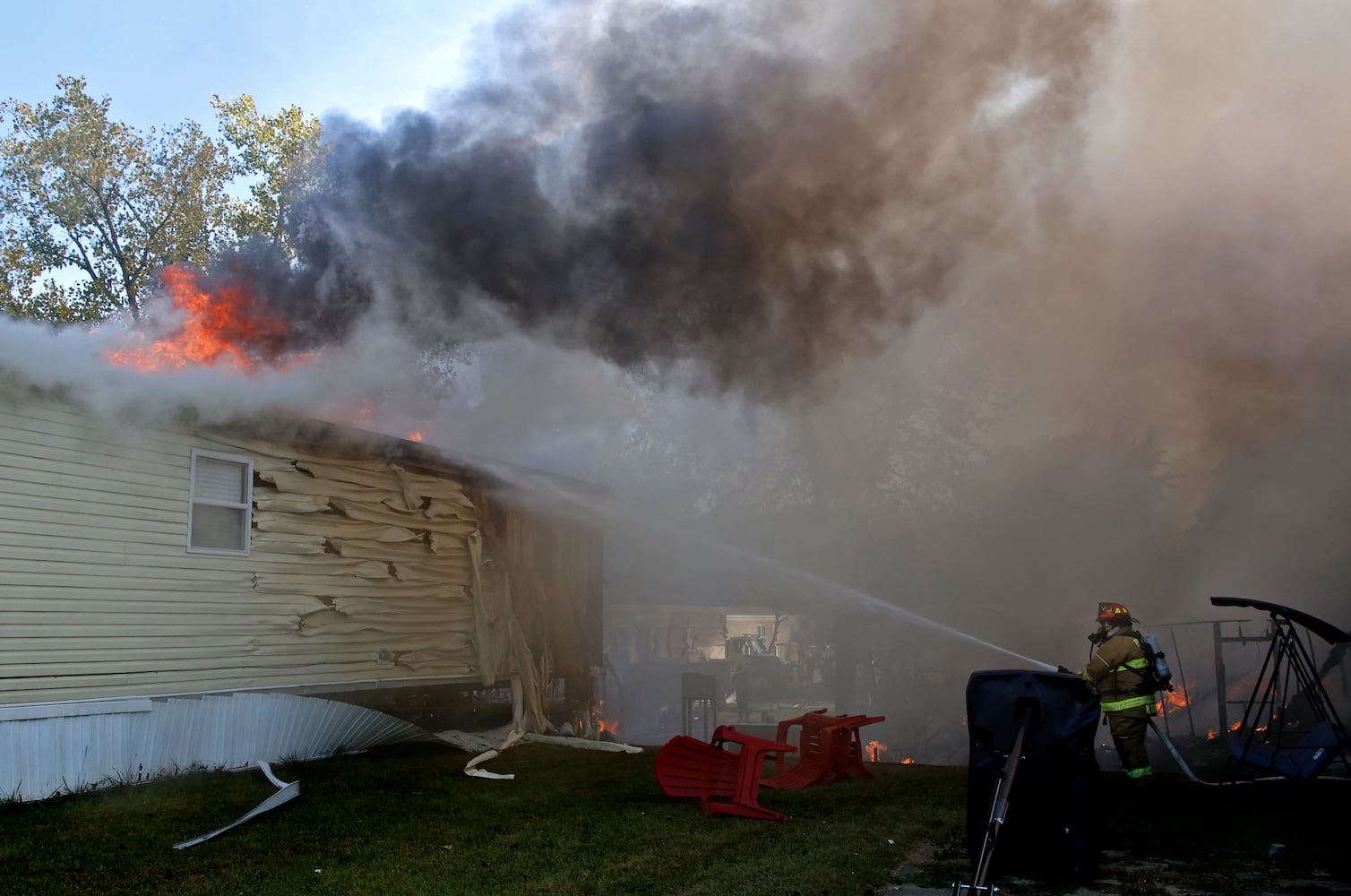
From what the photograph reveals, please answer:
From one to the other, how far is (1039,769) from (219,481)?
340 inches

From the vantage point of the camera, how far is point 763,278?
12.8 m

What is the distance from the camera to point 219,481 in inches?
408

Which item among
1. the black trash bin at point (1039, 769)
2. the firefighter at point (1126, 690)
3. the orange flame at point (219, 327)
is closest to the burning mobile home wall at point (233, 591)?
the orange flame at point (219, 327)

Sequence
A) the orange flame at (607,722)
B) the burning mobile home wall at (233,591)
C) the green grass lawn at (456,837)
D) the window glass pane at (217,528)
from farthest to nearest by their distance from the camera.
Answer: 1. the orange flame at (607,722)
2. the window glass pane at (217,528)
3. the burning mobile home wall at (233,591)
4. the green grass lawn at (456,837)

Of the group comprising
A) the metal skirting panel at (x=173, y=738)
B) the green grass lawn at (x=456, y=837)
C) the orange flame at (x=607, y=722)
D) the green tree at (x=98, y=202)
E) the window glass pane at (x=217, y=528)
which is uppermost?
the green tree at (x=98, y=202)

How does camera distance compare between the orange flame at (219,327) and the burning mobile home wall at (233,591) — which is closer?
the burning mobile home wall at (233,591)

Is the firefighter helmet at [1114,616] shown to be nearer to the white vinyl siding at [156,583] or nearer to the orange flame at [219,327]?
the white vinyl siding at [156,583]

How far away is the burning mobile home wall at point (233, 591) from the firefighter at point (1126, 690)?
7879 mm

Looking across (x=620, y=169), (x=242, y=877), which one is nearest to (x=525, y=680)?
(x=620, y=169)

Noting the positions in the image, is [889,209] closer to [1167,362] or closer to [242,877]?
[1167,362]

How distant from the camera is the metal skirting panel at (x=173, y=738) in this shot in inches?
311

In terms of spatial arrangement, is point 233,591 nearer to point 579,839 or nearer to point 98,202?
point 579,839

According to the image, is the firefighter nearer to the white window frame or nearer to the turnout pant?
the turnout pant

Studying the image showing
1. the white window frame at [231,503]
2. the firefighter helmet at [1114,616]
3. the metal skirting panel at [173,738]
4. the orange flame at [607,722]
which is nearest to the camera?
the metal skirting panel at [173,738]
